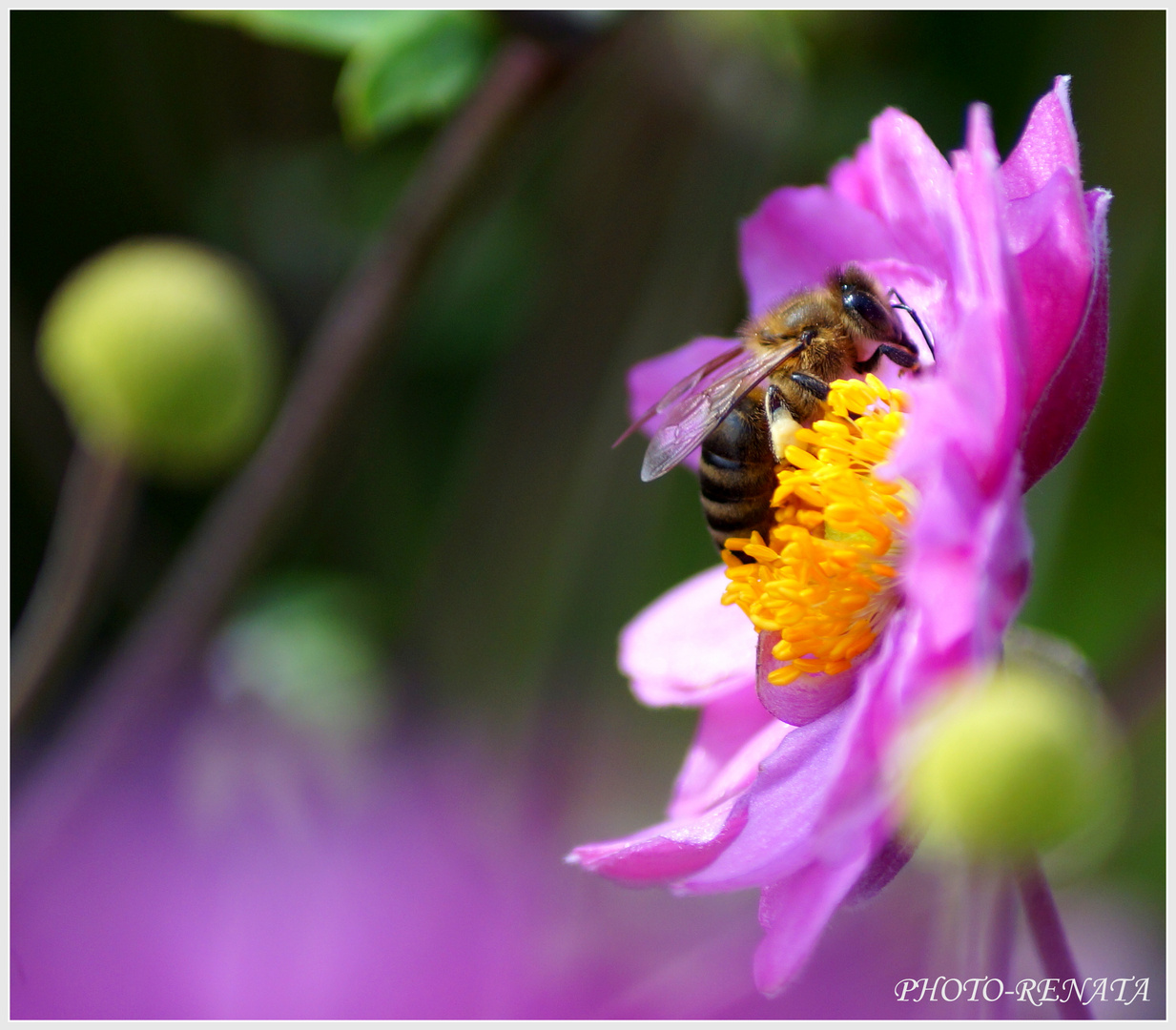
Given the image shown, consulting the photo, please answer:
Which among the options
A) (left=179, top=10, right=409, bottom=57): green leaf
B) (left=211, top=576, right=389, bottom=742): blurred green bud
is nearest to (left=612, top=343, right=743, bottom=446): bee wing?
(left=179, top=10, right=409, bottom=57): green leaf

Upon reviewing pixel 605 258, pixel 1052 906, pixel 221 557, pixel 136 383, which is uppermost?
pixel 605 258

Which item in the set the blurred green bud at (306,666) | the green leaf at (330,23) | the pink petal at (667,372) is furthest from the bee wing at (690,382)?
the blurred green bud at (306,666)

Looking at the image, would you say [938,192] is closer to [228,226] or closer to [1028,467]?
[1028,467]

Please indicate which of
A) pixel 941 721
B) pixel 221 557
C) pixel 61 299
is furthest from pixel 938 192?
pixel 61 299

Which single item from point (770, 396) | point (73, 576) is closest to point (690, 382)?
point (770, 396)

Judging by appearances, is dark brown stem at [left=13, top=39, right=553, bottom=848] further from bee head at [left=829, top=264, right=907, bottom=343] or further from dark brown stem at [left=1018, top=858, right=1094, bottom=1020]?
dark brown stem at [left=1018, top=858, right=1094, bottom=1020]

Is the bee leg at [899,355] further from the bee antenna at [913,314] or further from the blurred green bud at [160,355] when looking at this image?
the blurred green bud at [160,355]
